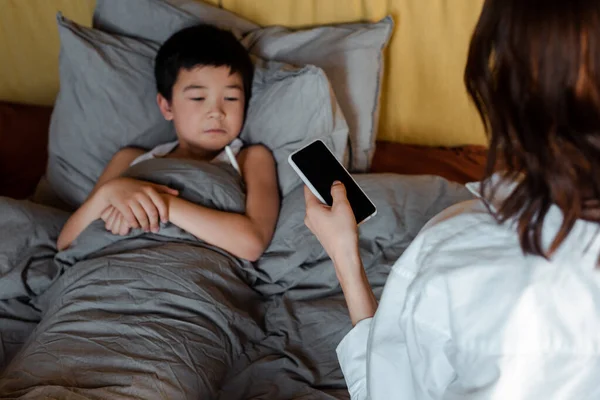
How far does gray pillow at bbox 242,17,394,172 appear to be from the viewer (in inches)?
56.9

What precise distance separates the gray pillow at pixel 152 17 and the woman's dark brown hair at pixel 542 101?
1.05 metres

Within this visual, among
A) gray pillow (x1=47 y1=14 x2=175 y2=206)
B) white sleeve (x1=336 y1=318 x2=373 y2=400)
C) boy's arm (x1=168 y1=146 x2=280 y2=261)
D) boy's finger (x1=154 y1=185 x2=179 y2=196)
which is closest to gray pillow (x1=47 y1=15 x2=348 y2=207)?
gray pillow (x1=47 y1=14 x2=175 y2=206)

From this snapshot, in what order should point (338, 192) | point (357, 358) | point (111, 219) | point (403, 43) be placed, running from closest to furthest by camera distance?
point (357, 358)
point (338, 192)
point (111, 219)
point (403, 43)

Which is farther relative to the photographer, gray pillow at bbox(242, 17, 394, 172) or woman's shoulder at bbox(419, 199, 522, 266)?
gray pillow at bbox(242, 17, 394, 172)

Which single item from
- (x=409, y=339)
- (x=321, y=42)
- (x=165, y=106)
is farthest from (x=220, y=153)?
(x=409, y=339)

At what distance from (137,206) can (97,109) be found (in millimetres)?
431

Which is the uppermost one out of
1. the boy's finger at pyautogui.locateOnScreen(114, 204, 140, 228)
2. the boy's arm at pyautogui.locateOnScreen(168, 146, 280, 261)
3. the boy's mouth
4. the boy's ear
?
the boy's ear

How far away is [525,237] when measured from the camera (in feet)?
1.84

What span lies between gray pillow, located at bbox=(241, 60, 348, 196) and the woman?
68 cm

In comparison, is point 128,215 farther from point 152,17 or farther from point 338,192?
point 152,17

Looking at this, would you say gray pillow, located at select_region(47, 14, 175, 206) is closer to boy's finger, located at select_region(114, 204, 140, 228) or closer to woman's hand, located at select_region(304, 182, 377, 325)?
boy's finger, located at select_region(114, 204, 140, 228)

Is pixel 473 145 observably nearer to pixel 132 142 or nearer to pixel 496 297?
pixel 132 142

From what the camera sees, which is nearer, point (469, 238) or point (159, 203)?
point (469, 238)

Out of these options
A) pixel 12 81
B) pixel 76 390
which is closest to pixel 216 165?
pixel 76 390
